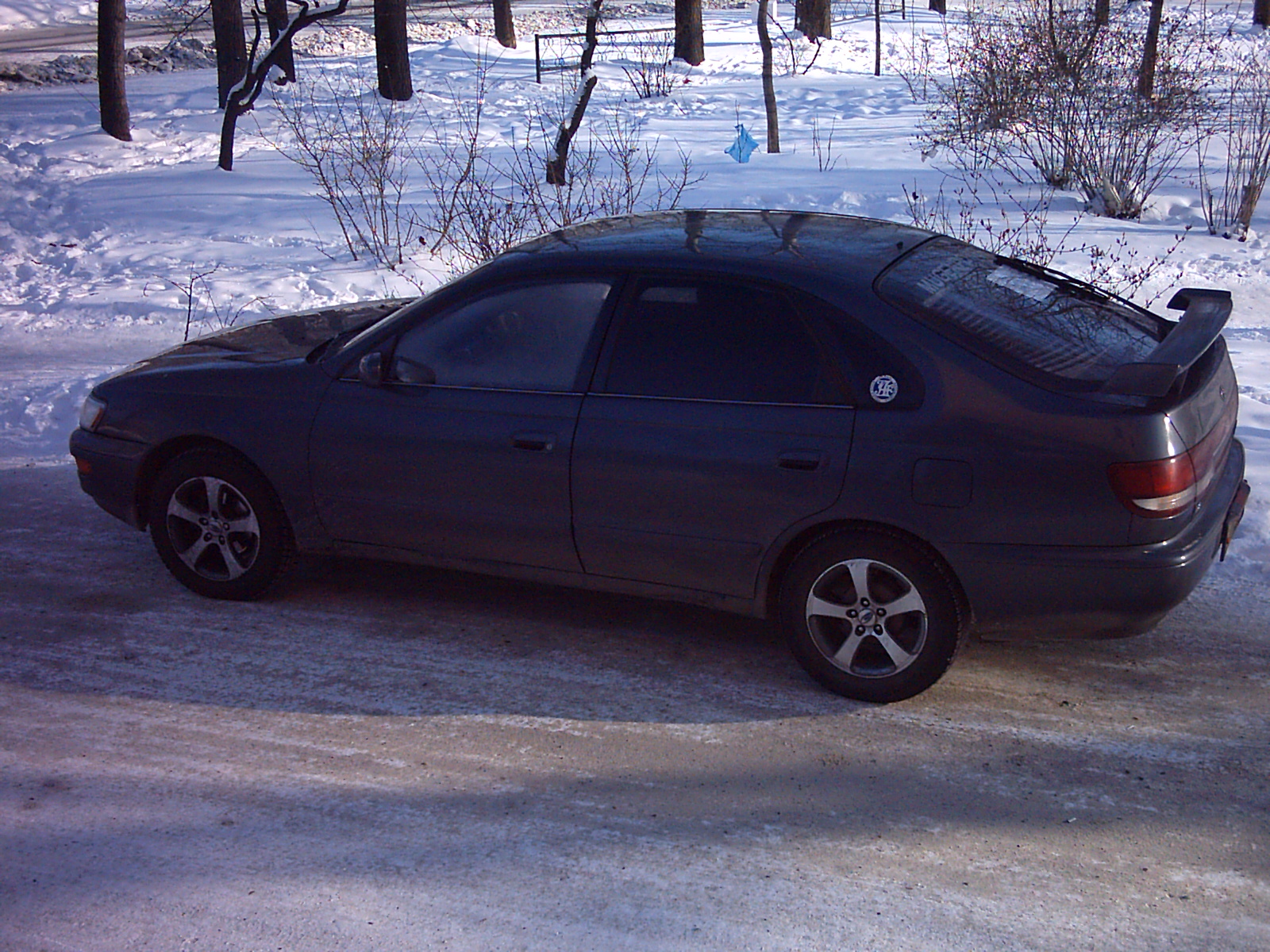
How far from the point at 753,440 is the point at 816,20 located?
86.4ft

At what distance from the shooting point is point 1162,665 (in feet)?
15.0

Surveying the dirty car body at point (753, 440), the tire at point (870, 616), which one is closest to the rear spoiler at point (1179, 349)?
the dirty car body at point (753, 440)

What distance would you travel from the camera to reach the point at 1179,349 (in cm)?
411

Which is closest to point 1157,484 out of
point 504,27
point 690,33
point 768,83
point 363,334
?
point 363,334

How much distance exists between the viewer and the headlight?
17.6 feet

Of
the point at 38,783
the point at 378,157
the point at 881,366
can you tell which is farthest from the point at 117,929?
the point at 378,157

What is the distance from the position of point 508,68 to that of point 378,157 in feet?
44.2

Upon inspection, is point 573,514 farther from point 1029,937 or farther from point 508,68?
point 508,68

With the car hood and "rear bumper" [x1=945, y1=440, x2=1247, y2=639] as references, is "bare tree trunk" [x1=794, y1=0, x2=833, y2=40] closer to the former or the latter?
the car hood

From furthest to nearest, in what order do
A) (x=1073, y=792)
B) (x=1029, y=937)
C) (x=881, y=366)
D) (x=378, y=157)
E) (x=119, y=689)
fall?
(x=378, y=157), (x=119, y=689), (x=881, y=366), (x=1073, y=792), (x=1029, y=937)

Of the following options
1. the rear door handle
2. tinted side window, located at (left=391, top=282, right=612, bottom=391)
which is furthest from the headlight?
the rear door handle

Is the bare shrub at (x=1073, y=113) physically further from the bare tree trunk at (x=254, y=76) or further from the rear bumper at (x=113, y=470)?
the rear bumper at (x=113, y=470)

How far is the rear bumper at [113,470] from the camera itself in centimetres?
523

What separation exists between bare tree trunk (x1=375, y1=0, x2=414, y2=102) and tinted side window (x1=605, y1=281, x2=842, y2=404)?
56.8 feet
